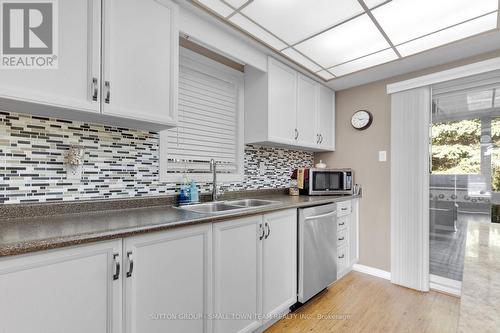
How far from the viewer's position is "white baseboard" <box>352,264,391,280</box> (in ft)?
9.18

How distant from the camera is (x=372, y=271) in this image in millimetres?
2896

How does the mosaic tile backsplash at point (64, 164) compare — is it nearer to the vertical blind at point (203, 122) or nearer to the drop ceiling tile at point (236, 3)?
the vertical blind at point (203, 122)

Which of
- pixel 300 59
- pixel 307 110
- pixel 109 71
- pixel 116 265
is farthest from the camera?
pixel 307 110

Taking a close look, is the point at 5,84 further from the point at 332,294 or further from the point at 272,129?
the point at 332,294

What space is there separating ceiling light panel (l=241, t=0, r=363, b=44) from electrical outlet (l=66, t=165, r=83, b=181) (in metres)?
1.49

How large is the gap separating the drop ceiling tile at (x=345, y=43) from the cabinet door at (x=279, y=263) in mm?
1457

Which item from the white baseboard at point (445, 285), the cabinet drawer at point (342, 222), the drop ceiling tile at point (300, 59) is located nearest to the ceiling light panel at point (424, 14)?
the drop ceiling tile at point (300, 59)

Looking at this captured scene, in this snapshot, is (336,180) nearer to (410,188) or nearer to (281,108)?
(410,188)

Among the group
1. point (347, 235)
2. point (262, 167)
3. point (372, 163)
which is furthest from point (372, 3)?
point (347, 235)

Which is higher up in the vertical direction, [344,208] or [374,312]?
[344,208]

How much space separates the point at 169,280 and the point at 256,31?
73.4 inches

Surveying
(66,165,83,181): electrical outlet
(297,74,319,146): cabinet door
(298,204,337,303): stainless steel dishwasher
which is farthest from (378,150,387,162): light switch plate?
(66,165,83,181): electrical outlet

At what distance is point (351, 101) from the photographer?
3.19 meters

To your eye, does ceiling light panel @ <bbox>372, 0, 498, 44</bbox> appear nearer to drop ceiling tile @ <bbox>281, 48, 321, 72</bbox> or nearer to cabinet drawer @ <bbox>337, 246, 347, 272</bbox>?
drop ceiling tile @ <bbox>281, 48, 321, 72</bbox>
